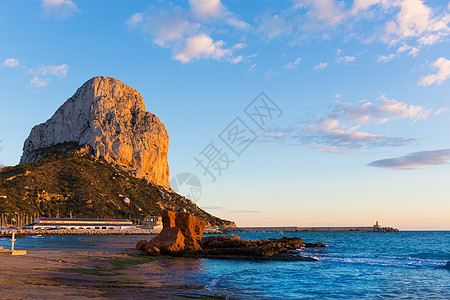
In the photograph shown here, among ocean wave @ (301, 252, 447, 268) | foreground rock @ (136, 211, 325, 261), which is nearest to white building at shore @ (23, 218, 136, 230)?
foreground rock @ (136, 211, 325, 261)

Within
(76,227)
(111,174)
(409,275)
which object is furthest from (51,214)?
(409,275)

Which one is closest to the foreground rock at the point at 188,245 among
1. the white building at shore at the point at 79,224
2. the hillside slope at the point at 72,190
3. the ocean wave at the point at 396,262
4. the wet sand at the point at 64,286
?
the ocean wave at the point at 396,262

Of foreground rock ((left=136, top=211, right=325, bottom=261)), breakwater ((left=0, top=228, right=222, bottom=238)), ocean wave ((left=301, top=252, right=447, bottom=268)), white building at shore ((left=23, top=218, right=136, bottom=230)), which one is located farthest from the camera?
white building at shore ((left=23, top=218, right=136, bottom=230))

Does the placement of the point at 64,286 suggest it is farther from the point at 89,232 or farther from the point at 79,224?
the point at 79,224

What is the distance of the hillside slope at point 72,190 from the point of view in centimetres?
15650

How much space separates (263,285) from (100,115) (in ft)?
622

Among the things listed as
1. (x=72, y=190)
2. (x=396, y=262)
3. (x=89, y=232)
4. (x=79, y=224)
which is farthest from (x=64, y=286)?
(x=72, y=190)

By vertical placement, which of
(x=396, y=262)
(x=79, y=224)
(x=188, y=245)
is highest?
(x=188, y=245)

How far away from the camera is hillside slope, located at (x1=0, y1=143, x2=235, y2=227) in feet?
513

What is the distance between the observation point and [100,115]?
19988cm

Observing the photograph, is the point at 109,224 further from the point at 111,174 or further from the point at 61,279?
the point at 61,279

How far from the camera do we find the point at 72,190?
16412 cm

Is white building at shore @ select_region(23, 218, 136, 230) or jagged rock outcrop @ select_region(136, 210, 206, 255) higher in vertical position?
jagged rock outcrop @ select_region(136, 210, 206, 255)

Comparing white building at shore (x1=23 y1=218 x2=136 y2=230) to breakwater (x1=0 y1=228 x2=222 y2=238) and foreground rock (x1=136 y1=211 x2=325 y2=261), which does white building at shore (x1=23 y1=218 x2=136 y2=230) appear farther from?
foreground rock (x1=136 y1=211 x2=325 y2=261)
